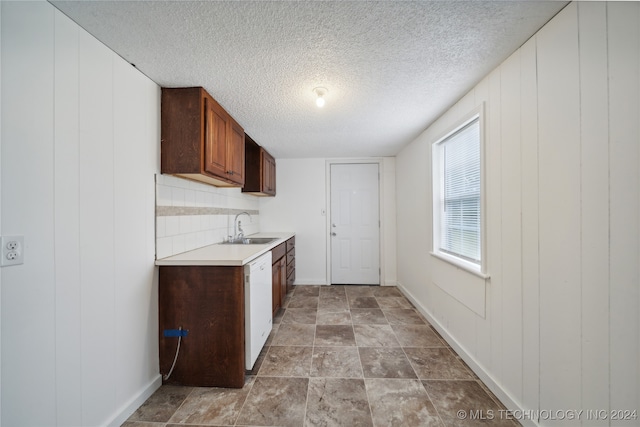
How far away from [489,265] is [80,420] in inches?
102

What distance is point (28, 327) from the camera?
967mm

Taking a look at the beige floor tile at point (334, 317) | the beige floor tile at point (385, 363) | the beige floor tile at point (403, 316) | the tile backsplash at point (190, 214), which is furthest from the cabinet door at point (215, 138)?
the beige floor tile at point (403, 316)

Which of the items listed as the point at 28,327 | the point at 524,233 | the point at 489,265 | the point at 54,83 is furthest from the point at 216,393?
the point at 524,233

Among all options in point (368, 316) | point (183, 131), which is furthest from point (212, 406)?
point (183, 131)

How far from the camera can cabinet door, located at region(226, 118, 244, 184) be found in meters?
2.22

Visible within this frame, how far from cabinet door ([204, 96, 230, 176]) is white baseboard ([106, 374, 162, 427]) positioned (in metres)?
1.60

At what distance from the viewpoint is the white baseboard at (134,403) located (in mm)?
1330

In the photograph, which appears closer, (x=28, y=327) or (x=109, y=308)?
(x=28, y=327)

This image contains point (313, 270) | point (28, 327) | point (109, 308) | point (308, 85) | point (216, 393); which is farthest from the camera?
point (313, 270)

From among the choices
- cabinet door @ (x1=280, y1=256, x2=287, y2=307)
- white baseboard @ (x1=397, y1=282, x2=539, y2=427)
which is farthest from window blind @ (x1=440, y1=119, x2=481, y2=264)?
cabinet door @ (x1=280, y1=256, x2=287, y2=307)

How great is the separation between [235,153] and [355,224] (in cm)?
242

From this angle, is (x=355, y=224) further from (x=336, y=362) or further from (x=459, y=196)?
(x=336, y=362)

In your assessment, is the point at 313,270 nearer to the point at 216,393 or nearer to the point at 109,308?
the point at 216,393

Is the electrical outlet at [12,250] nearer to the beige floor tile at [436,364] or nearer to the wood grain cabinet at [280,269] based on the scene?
the wood grain cabinet at [280,269]
